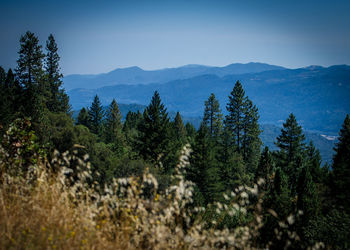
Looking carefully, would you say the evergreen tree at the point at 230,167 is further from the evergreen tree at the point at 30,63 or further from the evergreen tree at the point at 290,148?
the evergreen tree at the point at 30,63

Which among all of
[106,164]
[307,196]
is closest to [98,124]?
[106,164]

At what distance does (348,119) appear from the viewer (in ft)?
115

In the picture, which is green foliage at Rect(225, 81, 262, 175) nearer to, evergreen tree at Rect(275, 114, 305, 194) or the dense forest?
the dense forest

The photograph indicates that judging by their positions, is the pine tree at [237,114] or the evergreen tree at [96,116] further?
the evergreen tree at [96,116]

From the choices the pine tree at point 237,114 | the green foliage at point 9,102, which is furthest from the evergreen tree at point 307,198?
the green foliage at point 9,102

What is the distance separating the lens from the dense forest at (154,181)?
276cm

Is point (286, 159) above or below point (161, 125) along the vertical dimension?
below

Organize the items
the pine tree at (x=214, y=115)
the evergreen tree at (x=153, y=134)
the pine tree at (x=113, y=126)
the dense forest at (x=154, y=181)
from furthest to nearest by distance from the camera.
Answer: the pine tree at (x=113, y=126) → the pine tree at (x=214, y=115) → the evergreen tree at (x=153, y=134) → the dense forest at (x=154, y=181)

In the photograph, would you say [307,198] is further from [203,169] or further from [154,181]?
[154,181]

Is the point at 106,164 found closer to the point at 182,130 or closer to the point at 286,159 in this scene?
the point at 286,159

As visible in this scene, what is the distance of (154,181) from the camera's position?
9.39 feet

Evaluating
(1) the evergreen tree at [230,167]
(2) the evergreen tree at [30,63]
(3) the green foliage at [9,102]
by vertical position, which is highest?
(2) the evergreen tree at [30,63]

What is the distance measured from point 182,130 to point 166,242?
153 feet

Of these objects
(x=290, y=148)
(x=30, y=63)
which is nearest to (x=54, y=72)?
(x=30, y=63)
